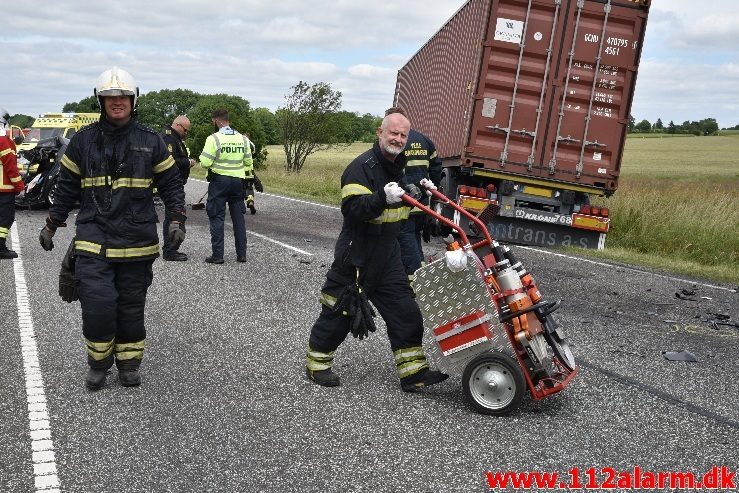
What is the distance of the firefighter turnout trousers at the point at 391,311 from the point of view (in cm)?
534

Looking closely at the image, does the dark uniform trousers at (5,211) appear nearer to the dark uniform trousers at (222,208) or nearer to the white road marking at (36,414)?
the dark uniform trousers at (222,208)

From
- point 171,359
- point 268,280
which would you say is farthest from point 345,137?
point 171,359

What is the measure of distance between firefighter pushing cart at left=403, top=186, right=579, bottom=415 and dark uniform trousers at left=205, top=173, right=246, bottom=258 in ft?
18.9

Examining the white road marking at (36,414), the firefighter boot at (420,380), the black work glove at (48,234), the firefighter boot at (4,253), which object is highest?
the black work glove at (48,234)

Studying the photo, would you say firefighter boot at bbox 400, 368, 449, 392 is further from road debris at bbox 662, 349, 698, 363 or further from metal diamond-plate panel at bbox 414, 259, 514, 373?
road debris at bbox 662, 349, 698, 363

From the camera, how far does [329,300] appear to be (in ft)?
17.7

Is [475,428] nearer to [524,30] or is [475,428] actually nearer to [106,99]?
[106,99]

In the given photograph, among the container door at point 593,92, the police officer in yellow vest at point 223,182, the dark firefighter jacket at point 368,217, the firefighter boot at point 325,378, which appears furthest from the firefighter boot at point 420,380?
the container door at point 593,92

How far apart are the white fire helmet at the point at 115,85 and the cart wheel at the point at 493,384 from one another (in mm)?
2541

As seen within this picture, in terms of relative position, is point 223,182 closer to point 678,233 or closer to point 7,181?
point 7,181

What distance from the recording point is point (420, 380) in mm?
5371

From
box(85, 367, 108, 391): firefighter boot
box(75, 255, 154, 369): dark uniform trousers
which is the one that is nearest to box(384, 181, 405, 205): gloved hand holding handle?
box(75, 255, 154, 369): dark uniform trousers

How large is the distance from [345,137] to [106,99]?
40.2 metres

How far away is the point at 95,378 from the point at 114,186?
3.76ft
